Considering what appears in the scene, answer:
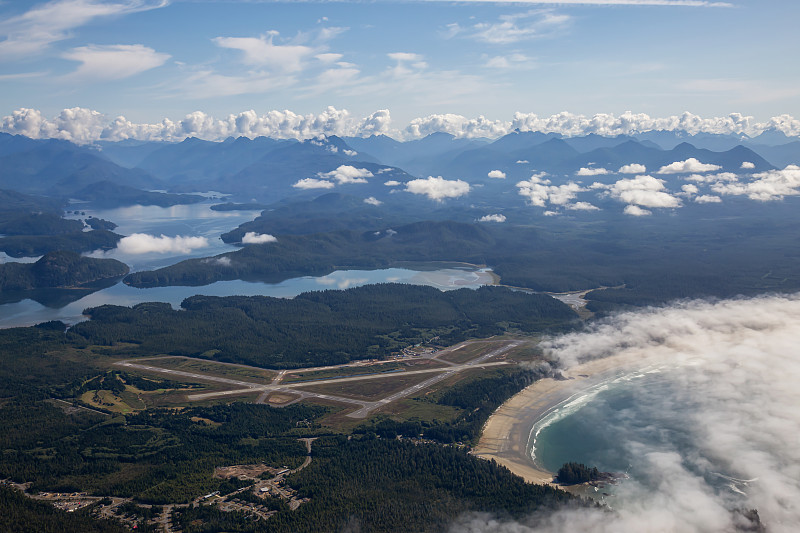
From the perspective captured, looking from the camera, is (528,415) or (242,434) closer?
(242,434)

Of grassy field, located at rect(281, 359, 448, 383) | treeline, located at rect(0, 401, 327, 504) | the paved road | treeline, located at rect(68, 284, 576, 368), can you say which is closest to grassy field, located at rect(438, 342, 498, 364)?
the paved road

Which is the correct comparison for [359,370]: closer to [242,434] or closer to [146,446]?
[242,434]

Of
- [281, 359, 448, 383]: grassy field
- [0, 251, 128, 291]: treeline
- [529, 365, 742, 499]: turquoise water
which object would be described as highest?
[0, 251, 128, 291]: treeline

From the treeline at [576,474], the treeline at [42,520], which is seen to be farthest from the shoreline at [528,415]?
the treeline at [42,520]

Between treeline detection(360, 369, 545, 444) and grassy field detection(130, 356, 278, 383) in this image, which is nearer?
treeline detection(360, 369, 545, 444)

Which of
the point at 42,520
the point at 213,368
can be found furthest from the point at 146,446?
the point at 213,368

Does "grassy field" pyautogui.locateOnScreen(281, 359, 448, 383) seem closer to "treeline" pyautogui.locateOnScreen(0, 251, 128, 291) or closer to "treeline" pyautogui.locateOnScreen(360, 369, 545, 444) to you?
"treeline" pyautogui.locateOnScreen(360, 369, 545, 444)

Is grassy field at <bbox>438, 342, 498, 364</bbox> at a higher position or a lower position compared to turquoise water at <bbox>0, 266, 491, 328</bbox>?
lower

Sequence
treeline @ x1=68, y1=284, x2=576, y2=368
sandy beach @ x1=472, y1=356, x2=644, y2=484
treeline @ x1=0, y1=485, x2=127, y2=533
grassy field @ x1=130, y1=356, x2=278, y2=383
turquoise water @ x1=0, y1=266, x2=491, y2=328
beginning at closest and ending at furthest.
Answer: treeline @ x1=0, y1=485, x2=127, y2=533 → sandy beach @ x1=472, y1=356, x2=644, y2=484 → grassy field @ x1=130, y1=356, x2=278, y2=383 → treeline @ x1=68, y1=284, x2=576, y2=368 → turquoise water @ x1=0, y1=266, x2=491, y2=328

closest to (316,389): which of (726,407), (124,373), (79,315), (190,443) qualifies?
(190,443)
